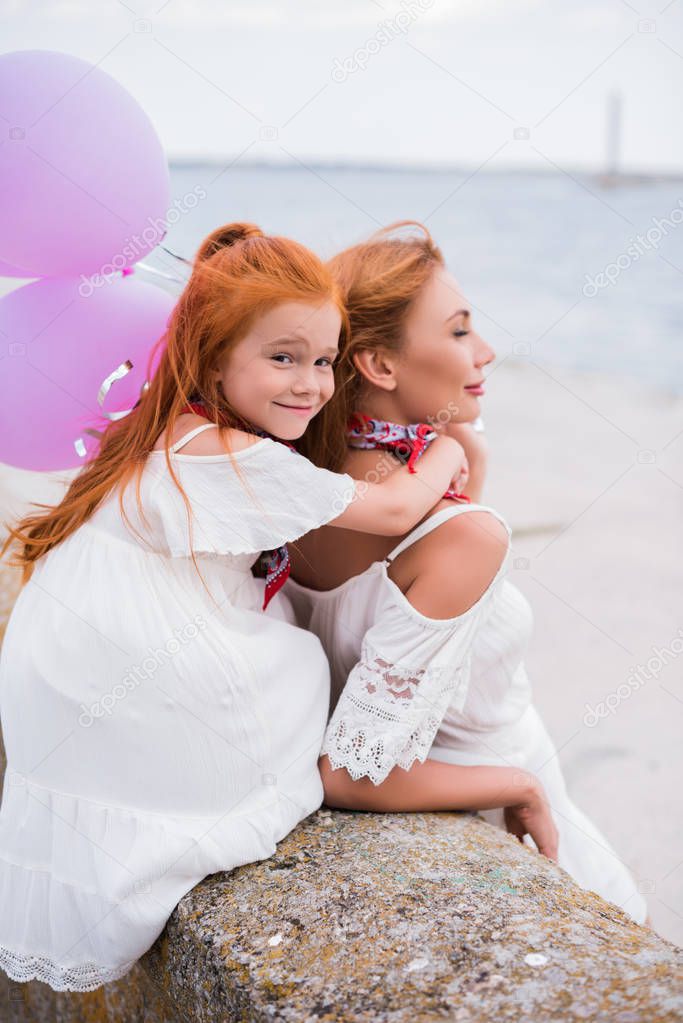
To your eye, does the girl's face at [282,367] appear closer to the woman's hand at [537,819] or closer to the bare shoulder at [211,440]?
the bare shoulder at [211,440]

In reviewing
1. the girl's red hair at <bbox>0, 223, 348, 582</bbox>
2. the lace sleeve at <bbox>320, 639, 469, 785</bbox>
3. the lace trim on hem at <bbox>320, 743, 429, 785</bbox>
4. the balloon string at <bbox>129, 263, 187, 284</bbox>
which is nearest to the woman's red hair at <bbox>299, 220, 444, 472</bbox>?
the girl's red hair at <bbox>0, 223, 348, 582</bbox>

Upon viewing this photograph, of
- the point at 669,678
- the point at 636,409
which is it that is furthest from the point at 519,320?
the point at 669,678

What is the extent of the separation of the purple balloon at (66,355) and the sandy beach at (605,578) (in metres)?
0.25

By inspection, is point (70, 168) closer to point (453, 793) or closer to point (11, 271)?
point (11, 271)

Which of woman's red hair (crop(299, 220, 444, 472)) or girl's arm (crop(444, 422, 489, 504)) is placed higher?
woman's red hair (crop(299, 220, 444, 472))

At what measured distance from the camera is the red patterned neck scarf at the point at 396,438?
2082mm

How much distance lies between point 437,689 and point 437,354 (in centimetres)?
70

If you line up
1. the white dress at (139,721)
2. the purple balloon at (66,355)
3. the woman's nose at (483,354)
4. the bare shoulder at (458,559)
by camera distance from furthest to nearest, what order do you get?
the woman's nose at (483,354) < the purple balloon at (66,355) < the bare shoulder at (458,559) < the white dress at (139,721)

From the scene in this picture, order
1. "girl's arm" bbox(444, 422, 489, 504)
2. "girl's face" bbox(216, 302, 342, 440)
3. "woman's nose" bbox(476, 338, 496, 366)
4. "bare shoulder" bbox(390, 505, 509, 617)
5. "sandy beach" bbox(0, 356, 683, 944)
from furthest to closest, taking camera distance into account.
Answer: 1. "sandy beach" bbox(0, 356, 683, 944)
2. "girl's arm" bbox(444, 422, 489, 504)
3. "woman's nose" bbox(476, 338, 496, 366)
4. "bare shoulder" bbox(390, 505, 509, 617)
5. "girl's face" bbox(216, 302, 342, 440)

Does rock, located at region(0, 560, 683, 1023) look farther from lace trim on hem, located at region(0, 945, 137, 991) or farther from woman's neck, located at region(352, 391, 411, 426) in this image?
woman's neck, located at region(352, 391, 411, 426)

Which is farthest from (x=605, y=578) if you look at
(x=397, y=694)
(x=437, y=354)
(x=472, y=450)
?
(x=397, y=694)

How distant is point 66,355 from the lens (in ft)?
6.80

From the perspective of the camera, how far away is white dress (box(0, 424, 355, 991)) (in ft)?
5.74

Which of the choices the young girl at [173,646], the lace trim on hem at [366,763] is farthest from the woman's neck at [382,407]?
the lace trim on hem at [366,763]
